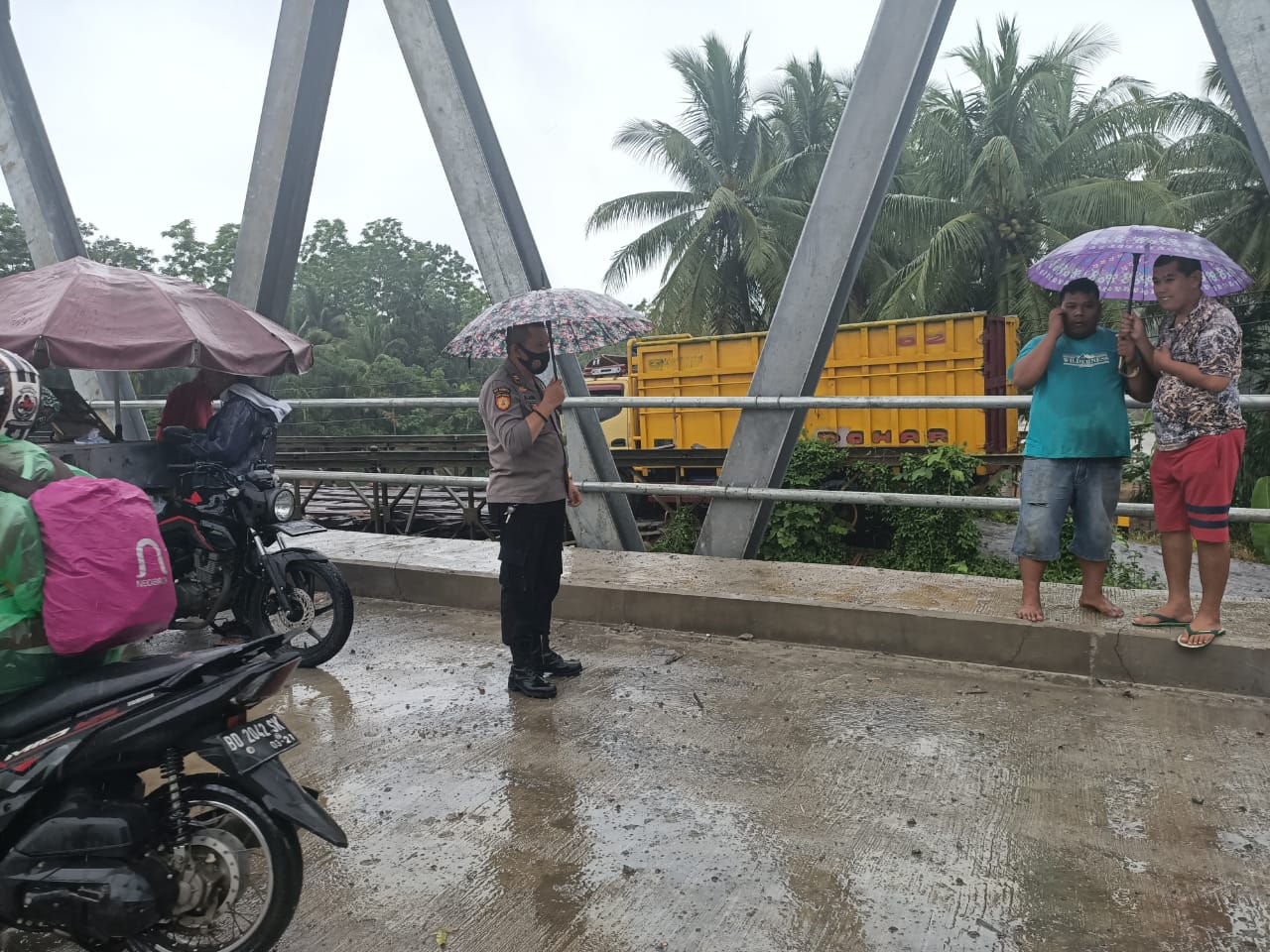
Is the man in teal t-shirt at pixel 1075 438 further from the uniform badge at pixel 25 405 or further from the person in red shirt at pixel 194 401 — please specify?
the person in red shirt at pixel 194 401

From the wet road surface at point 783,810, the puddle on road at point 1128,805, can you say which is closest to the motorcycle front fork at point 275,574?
the wet road surface at point 783,810

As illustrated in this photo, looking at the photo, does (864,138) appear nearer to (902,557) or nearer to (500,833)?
(500,833)

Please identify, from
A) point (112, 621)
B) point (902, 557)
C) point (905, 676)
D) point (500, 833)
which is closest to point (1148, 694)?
point (905, 676)

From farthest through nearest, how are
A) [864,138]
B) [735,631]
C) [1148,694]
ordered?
[864,138] < [735,631] < [1148,694]

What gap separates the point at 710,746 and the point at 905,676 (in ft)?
→ 3.67

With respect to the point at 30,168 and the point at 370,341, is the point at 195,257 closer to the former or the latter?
the point at 370,341

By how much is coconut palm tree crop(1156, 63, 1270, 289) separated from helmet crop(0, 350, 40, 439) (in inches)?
1057

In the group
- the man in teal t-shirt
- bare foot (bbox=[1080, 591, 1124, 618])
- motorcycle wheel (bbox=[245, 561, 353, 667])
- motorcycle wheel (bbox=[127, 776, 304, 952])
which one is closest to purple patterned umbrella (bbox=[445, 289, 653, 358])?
motorcycle wheel (bbox=[245, 561, 353, 667])

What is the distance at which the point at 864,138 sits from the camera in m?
5.18

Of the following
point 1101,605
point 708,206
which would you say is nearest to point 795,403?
point 1101,605

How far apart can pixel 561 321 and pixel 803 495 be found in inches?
75.1

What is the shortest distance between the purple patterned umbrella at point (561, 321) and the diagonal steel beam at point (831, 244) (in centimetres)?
149

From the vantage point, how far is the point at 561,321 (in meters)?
3.99

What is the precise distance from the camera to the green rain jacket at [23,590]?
2062mm
